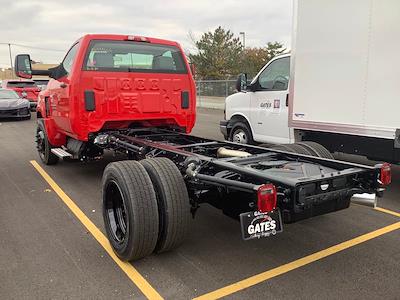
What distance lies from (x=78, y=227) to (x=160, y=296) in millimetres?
1816

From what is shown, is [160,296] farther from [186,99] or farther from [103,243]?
[186,99]

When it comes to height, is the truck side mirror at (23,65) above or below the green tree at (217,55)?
below

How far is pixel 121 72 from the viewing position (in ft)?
20.1

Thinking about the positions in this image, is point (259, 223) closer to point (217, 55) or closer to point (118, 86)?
point (118, 86)

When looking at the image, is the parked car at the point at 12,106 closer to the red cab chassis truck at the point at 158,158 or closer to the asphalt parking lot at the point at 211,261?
the red cab chassis truck at the point at 158,158

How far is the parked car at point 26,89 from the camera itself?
20438 mm

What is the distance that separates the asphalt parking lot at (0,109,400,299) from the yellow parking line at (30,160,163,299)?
2cm

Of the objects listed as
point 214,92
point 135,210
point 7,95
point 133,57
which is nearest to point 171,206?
point 135,210

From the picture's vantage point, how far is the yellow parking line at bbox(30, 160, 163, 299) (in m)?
3.24

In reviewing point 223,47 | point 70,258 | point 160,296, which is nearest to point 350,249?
point 160,296

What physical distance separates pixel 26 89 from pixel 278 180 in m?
20.2

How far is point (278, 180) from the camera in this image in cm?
313

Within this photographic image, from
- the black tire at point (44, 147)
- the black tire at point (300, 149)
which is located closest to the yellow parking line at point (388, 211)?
the black tire at point (300, 149)

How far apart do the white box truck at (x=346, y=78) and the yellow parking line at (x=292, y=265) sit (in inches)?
43.4
